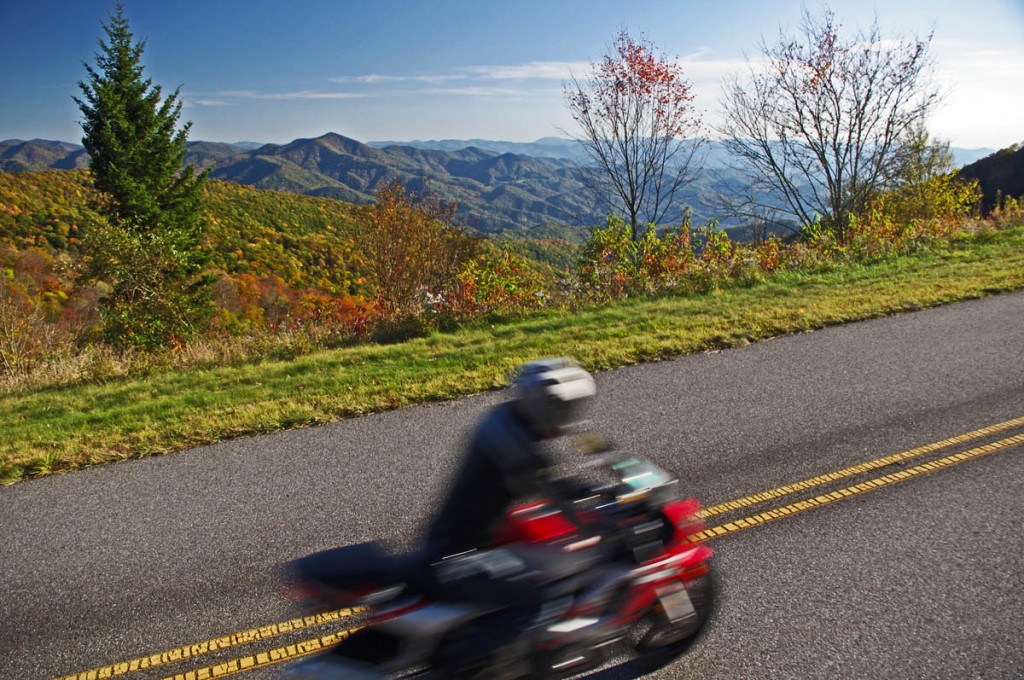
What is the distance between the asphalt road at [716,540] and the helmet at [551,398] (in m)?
1.12

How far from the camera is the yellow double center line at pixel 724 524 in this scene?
116 inches

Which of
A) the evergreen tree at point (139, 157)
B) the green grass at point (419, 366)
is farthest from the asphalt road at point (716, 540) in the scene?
the evergreen tree at point (139, 157)

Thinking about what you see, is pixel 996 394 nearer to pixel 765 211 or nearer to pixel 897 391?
pixel 897 391

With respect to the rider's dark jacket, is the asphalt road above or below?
below

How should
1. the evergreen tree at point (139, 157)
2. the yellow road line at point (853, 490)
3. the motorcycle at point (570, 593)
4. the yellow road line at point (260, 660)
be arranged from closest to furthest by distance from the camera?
the motorcycle at point (570, 593)
the yellow road line at point (260, 660)
the yellow road line at point (853, 490)
the evergreen tree at point (139, 157)

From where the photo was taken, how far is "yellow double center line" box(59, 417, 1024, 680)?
2.95 m

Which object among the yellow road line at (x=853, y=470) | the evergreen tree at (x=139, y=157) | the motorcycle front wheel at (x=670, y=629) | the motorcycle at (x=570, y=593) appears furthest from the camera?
the evergreen tree at (x=139, y=157)

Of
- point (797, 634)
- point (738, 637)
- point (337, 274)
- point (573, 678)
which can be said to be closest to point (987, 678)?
point (797, 634)

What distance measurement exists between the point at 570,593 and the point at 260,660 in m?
1.44

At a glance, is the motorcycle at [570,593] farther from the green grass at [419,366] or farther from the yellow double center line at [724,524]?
the green grass at [419,366]

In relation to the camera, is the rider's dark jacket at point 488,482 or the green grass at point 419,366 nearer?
the rider's dark jacket at point 488,482

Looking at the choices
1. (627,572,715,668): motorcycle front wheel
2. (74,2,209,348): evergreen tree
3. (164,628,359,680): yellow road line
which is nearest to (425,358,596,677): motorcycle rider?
(627,572,715,668): motorcycle front wheel

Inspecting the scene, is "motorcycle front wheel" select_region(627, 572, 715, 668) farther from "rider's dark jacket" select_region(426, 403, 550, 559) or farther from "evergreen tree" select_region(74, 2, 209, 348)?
"evergreen tree" select_region(74, 2, 209, 348)

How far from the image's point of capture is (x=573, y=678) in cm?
279
